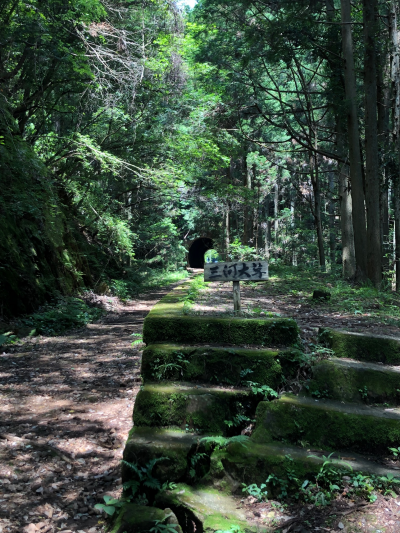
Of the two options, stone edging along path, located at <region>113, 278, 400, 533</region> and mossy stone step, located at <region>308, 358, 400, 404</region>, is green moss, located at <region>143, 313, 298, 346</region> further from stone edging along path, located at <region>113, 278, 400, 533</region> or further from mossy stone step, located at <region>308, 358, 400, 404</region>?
mossy stone step, located at <region>308, 358, 400, 404</region>

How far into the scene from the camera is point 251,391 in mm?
3852

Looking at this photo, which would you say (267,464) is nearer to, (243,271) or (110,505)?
(110,505)

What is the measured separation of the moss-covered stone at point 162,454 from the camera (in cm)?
315

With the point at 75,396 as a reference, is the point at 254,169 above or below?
above

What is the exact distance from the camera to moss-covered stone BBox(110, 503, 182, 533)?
2.61 m

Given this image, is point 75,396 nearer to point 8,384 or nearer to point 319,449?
point 8,384

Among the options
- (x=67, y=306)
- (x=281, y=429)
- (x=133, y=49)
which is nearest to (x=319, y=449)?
(x=281, y=429)

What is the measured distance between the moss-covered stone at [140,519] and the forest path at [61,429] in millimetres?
369

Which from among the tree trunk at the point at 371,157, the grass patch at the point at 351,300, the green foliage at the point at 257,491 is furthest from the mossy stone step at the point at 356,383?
the tree trunk at the point at 371,157

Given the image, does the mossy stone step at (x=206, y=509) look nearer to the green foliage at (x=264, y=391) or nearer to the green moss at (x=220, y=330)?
the green foliage at (x=264, y=391)

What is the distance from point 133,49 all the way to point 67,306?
8.21 meters

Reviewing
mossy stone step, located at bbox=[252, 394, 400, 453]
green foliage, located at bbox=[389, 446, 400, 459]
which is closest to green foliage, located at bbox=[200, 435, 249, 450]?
mossy stone step, located at bbox=[252, 394, 400, 453]

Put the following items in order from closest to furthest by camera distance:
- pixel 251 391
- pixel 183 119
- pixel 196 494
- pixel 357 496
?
pixel 357 496 → pixel 196 494 → pixel 251 391 → pixel 183 119

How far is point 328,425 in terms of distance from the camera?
3.43 meters
